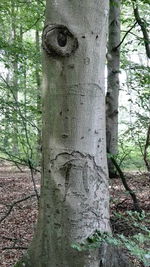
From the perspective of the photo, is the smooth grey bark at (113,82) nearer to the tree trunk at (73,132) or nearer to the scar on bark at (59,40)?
the tree trunk at (73,132)

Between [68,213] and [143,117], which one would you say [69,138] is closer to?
[68,213]

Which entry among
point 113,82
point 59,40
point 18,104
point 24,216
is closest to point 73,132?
point 59,40

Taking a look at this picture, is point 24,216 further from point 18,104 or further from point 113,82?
point 113,82

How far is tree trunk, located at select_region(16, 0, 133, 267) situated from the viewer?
1.74 metres

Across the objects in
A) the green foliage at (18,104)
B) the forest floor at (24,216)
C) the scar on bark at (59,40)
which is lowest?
the forest floor at (24,216)

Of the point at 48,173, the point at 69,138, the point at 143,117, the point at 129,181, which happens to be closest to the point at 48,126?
the point at 69,138

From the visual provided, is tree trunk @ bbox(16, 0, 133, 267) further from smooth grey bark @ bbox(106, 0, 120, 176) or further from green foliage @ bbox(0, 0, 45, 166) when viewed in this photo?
smooth grey bark @ bbox(106, 0, 120, 176)

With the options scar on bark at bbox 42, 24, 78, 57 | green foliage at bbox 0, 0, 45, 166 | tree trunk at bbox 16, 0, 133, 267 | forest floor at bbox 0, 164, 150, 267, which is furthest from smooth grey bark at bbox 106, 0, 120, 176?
scar on bark at bbox 42, 24, 78, 57

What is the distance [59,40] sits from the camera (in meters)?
1.70

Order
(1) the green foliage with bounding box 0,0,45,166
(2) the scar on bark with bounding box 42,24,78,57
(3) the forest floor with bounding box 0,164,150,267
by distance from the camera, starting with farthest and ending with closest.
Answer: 1. (1) the green foliage with bounding box 0,0,45,166
2. (3) the forest floor with bounding box 0,164,150,267
3. (2) the scar on bark with bounding box 42,24,78,57

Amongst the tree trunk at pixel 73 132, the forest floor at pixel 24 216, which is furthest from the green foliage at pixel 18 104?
the tree trunk at pixel 73 132

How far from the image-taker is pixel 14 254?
10.3 feet

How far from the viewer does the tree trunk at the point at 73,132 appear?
174cm

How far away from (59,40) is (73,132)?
50cm
